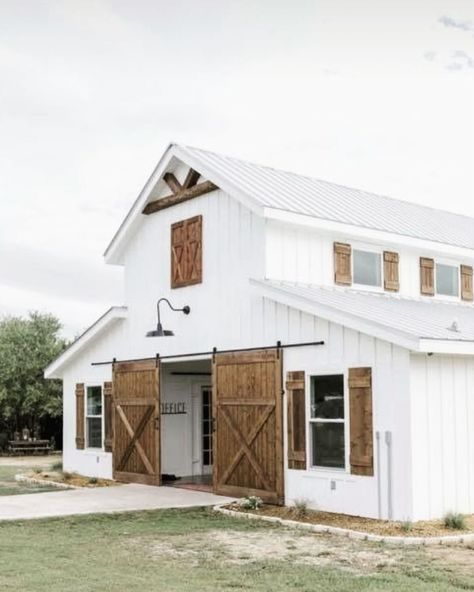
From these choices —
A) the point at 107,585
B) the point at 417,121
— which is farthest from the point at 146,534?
the point at 417,121

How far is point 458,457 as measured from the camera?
14.1 meters

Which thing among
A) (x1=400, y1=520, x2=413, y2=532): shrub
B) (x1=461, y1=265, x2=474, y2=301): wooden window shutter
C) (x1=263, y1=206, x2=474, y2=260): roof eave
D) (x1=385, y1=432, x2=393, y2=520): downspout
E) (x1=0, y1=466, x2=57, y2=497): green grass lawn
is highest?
(x1=263, y1=206, x2=474, y2=260): roof eave

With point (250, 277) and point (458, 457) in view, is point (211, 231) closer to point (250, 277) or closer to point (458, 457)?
point (250, 277)

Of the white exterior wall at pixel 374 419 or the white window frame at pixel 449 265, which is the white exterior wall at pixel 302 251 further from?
the white window frame at pixel 449 265

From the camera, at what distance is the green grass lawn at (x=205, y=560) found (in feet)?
30.4

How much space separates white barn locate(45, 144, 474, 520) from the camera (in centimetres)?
1380

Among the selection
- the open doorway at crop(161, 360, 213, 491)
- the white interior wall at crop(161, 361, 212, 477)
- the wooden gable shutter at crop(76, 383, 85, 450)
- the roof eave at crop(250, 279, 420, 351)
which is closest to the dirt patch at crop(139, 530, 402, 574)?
the roof eave at crop(250, 279, 420, 351)

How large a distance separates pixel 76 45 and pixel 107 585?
11.2 m

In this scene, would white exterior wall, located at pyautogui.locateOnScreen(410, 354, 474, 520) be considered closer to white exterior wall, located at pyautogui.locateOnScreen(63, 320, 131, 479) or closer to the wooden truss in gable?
the wooden truss in gable

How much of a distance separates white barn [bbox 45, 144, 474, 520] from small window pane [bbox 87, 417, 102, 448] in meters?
0.05

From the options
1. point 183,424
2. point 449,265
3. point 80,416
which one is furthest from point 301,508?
point 80,416

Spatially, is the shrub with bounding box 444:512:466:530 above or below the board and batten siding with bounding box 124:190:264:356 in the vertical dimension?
below

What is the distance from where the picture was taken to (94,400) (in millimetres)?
21719

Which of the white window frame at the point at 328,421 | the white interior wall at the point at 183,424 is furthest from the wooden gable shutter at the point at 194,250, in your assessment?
the white window frame at the point at 328,421
